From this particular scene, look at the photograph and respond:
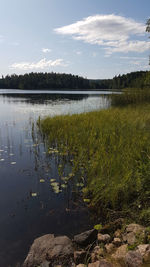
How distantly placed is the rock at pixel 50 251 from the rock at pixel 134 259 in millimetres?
1175

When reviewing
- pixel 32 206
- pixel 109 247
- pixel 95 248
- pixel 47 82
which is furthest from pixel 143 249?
pixel 47 82

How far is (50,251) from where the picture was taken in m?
3.09

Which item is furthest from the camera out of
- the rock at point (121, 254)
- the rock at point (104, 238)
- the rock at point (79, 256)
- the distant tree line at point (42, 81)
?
the distant tree line at point (42, 81)

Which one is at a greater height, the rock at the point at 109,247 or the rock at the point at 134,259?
the rock at the point at 134,259

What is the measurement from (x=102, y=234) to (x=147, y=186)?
153 cm

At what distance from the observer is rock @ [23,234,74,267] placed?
293 centimetres

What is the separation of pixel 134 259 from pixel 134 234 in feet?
2.60

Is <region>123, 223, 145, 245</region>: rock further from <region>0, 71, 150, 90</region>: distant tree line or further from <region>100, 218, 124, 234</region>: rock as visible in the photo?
<region>0, 71, 150, 90</region>: distant tree line

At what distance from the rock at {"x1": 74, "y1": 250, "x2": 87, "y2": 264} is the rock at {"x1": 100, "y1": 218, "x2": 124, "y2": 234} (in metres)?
0.70

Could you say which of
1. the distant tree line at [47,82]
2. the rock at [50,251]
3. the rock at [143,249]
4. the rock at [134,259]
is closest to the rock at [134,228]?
the rock at [143,249]

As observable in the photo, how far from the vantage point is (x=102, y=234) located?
3.44 m

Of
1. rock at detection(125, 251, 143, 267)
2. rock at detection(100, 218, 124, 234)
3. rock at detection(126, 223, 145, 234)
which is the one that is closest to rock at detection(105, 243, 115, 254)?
rock at detection(126, 223, 145, 234)

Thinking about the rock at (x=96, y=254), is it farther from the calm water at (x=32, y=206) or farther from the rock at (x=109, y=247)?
the calm water at (x=32, y=206)

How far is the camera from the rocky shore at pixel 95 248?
2488 mm
